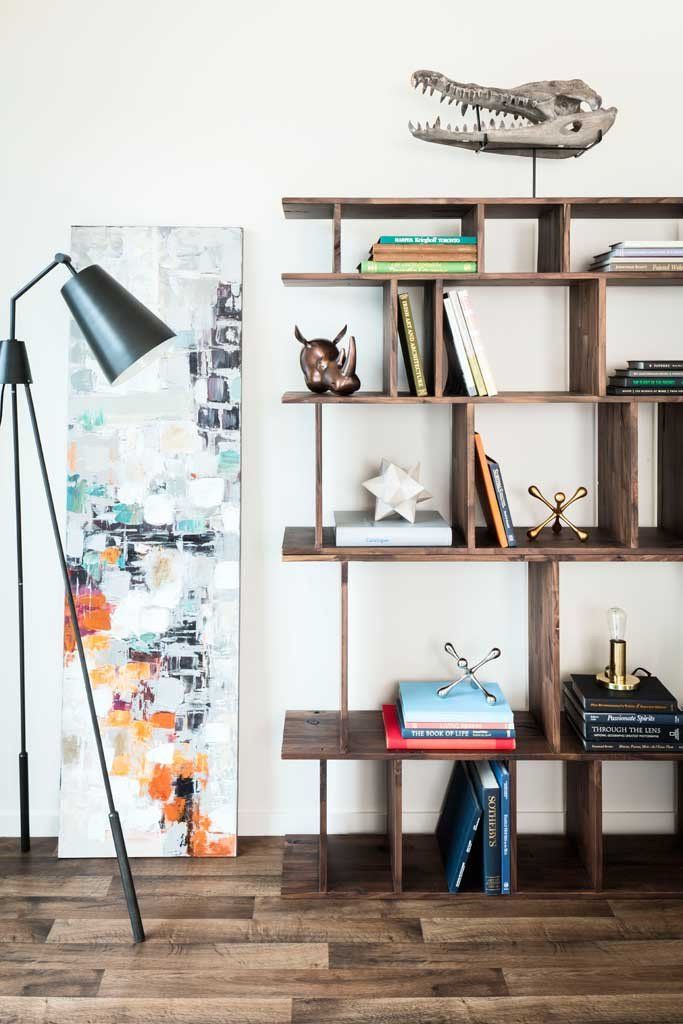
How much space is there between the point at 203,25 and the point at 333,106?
0.43 metres

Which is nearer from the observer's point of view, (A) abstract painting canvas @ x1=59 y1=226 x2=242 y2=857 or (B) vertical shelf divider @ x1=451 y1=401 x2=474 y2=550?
(B) vertical shelf divider @ x1=451 y1=401 x2=474 y2=550

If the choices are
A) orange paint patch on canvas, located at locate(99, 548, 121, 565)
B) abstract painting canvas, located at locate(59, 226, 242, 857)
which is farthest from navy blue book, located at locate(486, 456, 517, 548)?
orange paint patch on canvas, located at locate(99, 548, 121, 565)

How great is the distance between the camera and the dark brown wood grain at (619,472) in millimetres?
2277

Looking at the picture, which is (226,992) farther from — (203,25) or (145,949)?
(203,25)

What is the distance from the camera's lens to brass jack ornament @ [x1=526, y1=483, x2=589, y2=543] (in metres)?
2.40

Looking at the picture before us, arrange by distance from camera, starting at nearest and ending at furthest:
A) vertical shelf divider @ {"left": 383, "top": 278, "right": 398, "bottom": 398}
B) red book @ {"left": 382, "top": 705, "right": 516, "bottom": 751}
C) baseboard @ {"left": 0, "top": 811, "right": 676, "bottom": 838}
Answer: vertical shelf divider @ {"left": 383, "top": 278, "right": 398, "bottom": 398}
red book @ {"left": 382, "top": 705, "right": 516, "bottom": 751}
baseboard @ {"left": 0, "top": 811, "right": 676, "bottom": 838}

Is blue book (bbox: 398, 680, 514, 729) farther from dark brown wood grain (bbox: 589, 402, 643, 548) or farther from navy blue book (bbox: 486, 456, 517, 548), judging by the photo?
dark brown wood grain (bbox: 589, 402, 643, 548)

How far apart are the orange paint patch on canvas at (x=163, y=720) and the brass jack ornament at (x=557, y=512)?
113cm

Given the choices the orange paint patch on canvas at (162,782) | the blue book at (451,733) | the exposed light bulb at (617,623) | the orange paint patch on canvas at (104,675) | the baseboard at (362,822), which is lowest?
the baseboard at (362,822)

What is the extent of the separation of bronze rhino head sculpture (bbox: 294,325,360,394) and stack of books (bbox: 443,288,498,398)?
0.26 m

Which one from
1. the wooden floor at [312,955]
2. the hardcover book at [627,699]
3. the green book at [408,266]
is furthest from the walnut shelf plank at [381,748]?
the green book at [408,266]

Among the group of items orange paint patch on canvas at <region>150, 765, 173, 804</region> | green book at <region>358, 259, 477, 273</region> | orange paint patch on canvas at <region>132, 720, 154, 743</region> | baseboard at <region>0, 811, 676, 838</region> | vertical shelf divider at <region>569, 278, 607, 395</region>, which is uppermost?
green book at <region>358, 259, 477, 273</region>

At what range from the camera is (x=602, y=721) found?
233 cm

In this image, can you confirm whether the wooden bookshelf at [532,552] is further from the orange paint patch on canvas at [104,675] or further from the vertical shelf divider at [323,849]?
the orange paint patch on canvas at [104,675]
